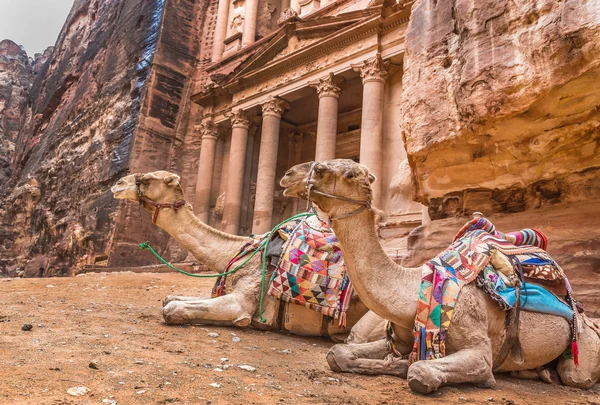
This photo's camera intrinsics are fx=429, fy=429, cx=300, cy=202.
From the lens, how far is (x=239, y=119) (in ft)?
61.9

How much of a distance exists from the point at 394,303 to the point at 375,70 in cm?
1278

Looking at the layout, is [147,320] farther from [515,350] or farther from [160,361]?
[515,350]

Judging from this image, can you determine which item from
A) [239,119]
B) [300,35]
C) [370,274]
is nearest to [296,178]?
[370,274]

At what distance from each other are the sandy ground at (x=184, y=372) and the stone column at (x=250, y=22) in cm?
2069

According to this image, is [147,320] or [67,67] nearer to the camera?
[147,320]

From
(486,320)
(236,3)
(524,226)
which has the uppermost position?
(236,3)

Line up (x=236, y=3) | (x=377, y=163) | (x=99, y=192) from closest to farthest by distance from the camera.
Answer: (x=377, y=163) → (x=99, y=192) → (x=236, y=3)

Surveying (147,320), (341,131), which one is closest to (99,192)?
(341,131)

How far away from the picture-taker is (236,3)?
2355 centimetres

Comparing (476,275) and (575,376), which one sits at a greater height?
(476,275)

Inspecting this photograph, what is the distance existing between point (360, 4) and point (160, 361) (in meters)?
17.8

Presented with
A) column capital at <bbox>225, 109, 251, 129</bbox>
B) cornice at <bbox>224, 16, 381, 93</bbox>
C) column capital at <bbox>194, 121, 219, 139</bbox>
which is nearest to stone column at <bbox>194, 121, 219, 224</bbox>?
column capital at <bbox>194, 121, 219, 139</bbox>

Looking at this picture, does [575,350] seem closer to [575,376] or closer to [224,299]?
[575,376]

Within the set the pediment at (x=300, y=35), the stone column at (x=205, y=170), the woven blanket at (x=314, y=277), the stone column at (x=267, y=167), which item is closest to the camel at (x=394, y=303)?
the woven blanket at (x=314, y=277)
